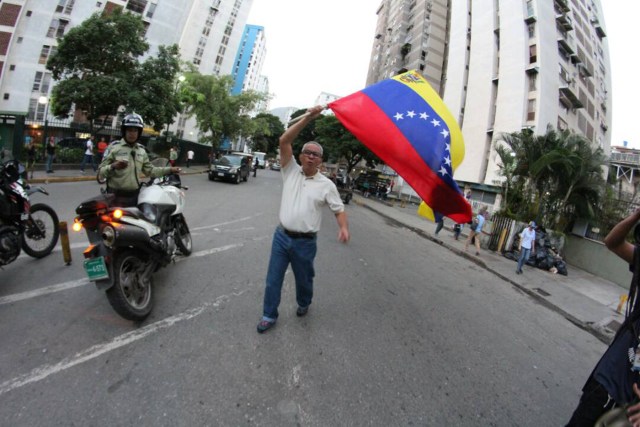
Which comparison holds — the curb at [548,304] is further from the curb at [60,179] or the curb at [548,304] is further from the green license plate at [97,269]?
the curb at [60,179]

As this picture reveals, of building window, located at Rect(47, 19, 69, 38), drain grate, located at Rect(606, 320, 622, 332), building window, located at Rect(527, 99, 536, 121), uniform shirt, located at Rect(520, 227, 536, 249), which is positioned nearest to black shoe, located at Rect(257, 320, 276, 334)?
drain grate, located at Rect(606, 320, 622, 332)

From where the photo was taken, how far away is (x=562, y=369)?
3760 mm

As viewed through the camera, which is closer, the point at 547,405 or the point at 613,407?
the point at 613,407

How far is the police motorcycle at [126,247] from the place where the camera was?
9.14ft

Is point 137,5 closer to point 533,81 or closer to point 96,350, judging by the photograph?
point 533,81

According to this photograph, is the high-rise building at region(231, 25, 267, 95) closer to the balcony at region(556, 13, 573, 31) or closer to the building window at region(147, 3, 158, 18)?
the building window at region(147, 3, 158, 18)

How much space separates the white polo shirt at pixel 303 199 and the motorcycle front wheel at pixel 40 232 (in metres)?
3.83

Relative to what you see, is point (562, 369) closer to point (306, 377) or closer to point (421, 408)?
point (421, 408)

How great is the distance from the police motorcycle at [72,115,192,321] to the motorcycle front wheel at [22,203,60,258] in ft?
5.74

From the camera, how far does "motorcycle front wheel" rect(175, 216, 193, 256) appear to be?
4.83m

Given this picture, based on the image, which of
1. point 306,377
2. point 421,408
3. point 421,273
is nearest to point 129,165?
point 306,377

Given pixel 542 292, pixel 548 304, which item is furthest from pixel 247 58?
pixel 548 304

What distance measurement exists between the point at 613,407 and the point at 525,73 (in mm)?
34114

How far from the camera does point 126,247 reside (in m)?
3.09
